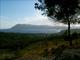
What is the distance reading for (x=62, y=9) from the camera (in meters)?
19.1

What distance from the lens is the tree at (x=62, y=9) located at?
60.5ft

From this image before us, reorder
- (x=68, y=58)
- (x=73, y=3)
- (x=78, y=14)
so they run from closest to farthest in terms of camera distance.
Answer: (x=68, y=58) → (x=73, y=3) → (x=78, y=14)

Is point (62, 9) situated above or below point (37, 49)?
above

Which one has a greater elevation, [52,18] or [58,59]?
[52,18]

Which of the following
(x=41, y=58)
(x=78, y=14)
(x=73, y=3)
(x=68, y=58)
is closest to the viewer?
(x=68, y=58)

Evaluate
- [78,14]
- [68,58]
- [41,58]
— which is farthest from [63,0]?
[68,58]

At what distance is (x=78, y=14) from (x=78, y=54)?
25.4 ft

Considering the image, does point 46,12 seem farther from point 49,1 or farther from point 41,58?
point 41,58

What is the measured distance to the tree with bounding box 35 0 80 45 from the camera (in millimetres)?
18453

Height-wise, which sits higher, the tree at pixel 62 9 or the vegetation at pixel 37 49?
the tree at pixel 62 9

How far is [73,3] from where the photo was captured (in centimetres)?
1831

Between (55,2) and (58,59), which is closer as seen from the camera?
(58,59)

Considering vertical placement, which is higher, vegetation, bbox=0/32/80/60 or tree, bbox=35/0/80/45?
tree, bbox=35/0/80/45

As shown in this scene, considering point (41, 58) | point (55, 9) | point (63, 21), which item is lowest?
point (41, 58)
